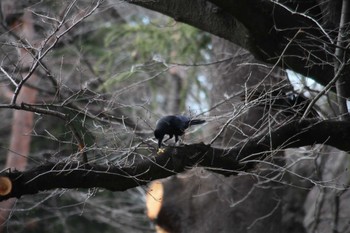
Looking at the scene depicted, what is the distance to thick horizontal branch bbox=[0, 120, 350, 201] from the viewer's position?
4.52 metres

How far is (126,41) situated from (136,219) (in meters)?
3.56

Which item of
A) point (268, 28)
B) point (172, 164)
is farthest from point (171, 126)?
point (268, 28)

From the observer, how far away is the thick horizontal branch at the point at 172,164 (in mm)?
4516

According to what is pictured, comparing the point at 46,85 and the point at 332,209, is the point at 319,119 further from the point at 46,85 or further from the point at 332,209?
the point at 46,85

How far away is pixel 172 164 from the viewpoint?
4750 mm

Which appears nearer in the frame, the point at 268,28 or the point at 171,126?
the point at 171,126

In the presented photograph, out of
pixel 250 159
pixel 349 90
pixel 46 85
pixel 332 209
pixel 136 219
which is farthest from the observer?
pixel 136 219

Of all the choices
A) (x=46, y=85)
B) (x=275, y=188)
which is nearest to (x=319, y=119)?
(x=275, y=188)

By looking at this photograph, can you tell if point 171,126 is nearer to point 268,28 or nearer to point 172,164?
point 172,164

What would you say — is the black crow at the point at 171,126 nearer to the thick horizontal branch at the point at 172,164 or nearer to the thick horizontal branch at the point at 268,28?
the thick horizontal branch at the point at 172,164

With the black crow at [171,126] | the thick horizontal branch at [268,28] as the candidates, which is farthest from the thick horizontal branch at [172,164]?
the thick horizontal branch at [268,28]

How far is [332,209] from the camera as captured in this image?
7.40 m

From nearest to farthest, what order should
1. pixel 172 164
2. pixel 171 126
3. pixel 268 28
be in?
pixel 172 164 → pixel 171 126 → pixel 268 28

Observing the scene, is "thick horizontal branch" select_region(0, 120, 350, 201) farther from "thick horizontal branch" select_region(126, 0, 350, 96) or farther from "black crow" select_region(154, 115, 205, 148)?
"thick horizontal branch" select_region(126, 0, 350, 96)
